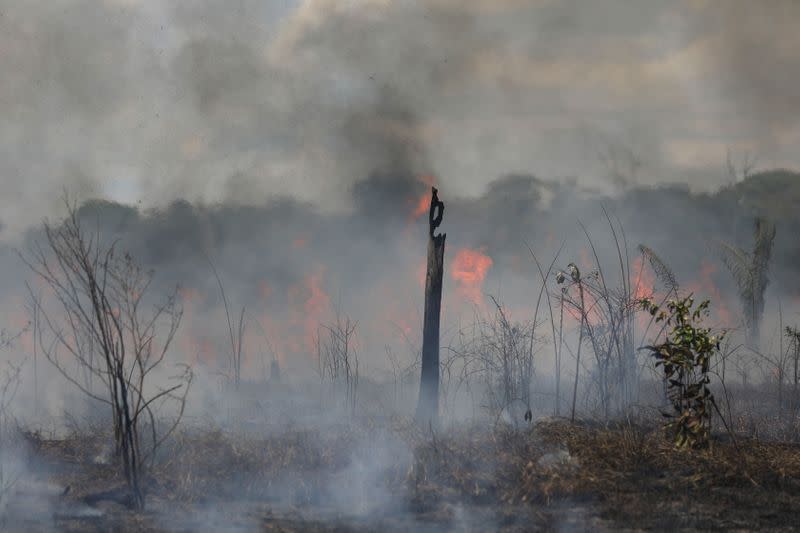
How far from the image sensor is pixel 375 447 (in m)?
11.1

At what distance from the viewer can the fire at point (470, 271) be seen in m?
29.3

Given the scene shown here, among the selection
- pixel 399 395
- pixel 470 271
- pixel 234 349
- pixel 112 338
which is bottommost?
pixel 399 395

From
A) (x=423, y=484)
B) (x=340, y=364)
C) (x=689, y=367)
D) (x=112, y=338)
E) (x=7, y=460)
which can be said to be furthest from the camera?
(x=340, y=364)

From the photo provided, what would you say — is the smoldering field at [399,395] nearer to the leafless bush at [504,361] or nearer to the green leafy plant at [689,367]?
the leafless bush at [504,361]

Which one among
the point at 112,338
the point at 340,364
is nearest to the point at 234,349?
the point at 340,364

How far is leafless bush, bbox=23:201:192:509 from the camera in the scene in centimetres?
842

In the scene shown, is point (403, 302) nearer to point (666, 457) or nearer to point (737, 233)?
point (737, 233)

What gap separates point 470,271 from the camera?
30125mm

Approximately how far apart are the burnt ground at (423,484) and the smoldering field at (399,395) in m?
0.04

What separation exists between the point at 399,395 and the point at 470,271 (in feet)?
35.9

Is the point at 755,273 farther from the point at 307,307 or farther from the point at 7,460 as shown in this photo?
the point at 7,460

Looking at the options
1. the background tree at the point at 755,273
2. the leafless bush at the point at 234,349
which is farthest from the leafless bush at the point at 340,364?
the background tree at the point at 755,273

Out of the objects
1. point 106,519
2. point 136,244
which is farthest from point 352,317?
point 106,519

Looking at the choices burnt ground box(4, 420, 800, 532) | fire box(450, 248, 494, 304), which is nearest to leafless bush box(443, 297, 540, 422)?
burnt ground box(4, 420, 800, 532)
